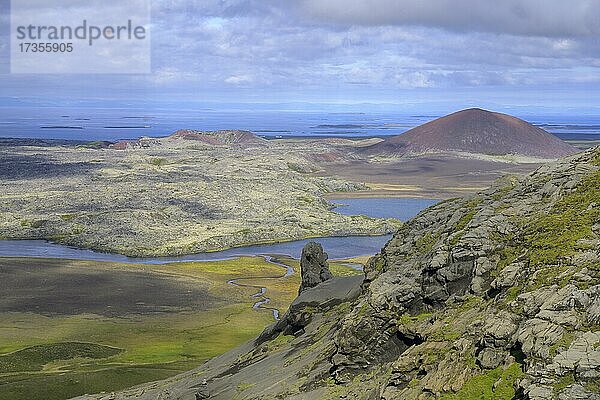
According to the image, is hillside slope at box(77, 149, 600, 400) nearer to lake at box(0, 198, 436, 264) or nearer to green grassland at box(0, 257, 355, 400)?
green grassland at box(0, 257, 355, 400)

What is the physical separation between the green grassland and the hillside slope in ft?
43.9

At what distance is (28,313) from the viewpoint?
3223 inches

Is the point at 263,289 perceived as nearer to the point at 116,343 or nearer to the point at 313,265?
the point at 116,343

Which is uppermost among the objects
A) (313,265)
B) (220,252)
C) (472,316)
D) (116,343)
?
(472,316)

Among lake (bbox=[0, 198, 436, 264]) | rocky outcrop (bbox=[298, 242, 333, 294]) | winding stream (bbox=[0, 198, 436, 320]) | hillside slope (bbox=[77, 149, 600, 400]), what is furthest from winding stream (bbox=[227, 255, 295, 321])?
hillside slope (bbox=[77, 149, 600, 400])

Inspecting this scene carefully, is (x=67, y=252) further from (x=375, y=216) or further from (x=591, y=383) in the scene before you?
(x=591, y=383)

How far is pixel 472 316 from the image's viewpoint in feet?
92.5

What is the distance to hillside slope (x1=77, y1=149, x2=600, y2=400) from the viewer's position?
75.9 feet

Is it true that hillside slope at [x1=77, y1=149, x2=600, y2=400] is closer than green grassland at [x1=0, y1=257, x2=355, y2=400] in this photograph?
Yes

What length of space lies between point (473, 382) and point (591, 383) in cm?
487

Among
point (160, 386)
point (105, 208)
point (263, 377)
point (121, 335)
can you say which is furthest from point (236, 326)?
point (105, 208)

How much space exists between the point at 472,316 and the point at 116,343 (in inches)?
Answer: 1963

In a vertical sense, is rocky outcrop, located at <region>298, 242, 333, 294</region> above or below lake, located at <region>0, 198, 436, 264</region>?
above

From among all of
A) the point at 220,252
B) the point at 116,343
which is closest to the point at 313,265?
the point at 116,343
